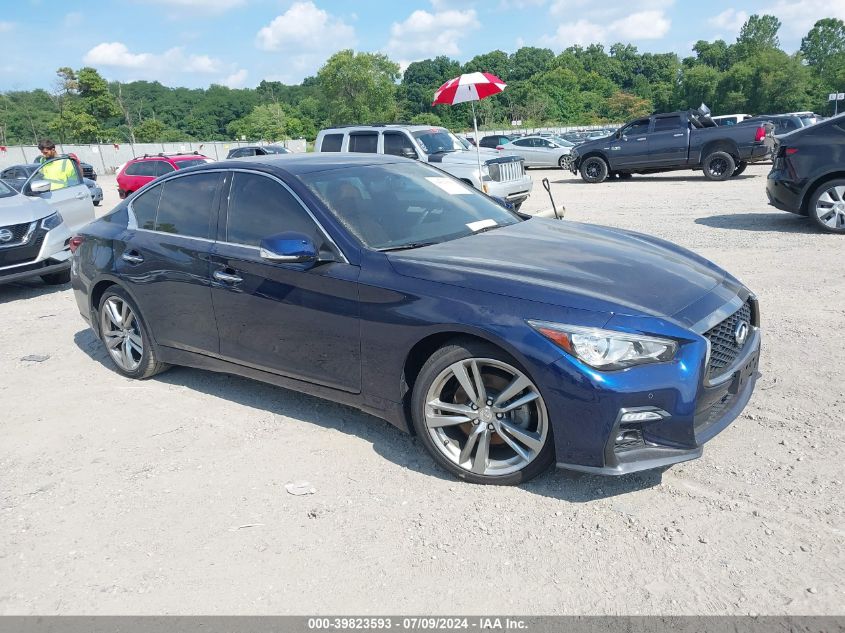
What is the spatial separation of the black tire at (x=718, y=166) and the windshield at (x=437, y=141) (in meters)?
6.97

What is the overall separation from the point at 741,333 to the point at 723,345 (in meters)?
0.26

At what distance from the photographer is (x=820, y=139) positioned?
927 cm

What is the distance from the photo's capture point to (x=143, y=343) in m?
5.19

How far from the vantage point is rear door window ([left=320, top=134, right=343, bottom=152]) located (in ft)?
46.9

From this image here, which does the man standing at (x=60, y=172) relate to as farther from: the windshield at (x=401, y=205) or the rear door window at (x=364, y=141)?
the windshield at (x=401, y=205)

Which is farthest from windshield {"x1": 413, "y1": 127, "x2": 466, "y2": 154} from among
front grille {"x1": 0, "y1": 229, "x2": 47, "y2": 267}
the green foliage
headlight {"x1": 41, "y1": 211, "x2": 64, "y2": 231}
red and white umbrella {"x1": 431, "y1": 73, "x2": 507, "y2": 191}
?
the green foliage

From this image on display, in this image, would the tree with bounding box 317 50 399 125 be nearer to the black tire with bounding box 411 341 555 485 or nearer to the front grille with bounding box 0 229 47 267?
the front grille with bounding box 0 229 47 267

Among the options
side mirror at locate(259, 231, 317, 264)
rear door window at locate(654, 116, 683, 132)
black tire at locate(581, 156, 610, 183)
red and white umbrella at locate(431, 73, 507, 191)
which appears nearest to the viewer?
side mirror at locate(259, 231, 317, 264)

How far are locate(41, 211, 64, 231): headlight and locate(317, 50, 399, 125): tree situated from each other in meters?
82.9

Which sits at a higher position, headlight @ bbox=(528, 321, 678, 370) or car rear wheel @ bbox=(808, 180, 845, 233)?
headlight @ bbox=(528, 321, 678, 370)

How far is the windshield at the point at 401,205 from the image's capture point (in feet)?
13.4

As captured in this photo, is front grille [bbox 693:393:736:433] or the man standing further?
the man standing

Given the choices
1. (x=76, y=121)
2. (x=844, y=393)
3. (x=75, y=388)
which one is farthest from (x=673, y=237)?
(x=76, y=121)

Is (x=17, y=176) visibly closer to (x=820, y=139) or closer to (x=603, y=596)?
(x=820, y=139)
